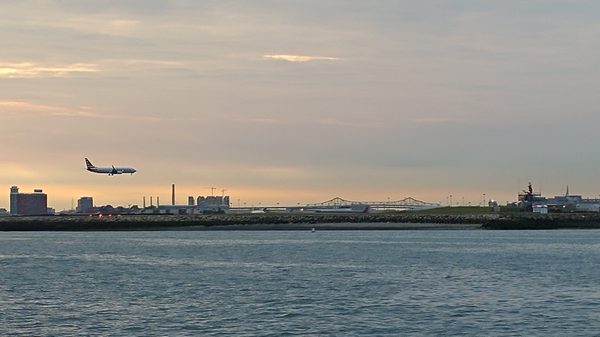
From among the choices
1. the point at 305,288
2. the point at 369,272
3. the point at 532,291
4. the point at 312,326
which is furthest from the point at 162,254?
the point at 312,326

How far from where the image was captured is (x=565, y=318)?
50156 mm

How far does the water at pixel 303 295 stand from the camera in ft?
156

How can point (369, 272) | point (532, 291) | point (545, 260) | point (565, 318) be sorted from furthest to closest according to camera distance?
point (545, 260)
point (369, 272)
point (532, 291)
point (565, 318)

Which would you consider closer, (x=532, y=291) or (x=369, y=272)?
(x=532, y=291)

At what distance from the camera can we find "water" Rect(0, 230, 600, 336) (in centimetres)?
4758

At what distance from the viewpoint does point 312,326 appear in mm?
47656

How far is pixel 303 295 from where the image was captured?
6069 cm

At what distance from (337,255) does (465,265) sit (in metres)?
20.6

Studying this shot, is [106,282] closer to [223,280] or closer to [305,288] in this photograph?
[223,280]


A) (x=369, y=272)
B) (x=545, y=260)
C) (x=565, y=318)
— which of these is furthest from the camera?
(x=545, y=260)

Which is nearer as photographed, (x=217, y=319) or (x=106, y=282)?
(x=217, y=319)

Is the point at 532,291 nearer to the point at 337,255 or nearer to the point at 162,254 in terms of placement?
the point at 337,255

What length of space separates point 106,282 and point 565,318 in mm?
34709

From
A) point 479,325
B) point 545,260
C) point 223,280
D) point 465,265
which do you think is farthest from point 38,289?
point 545,260
